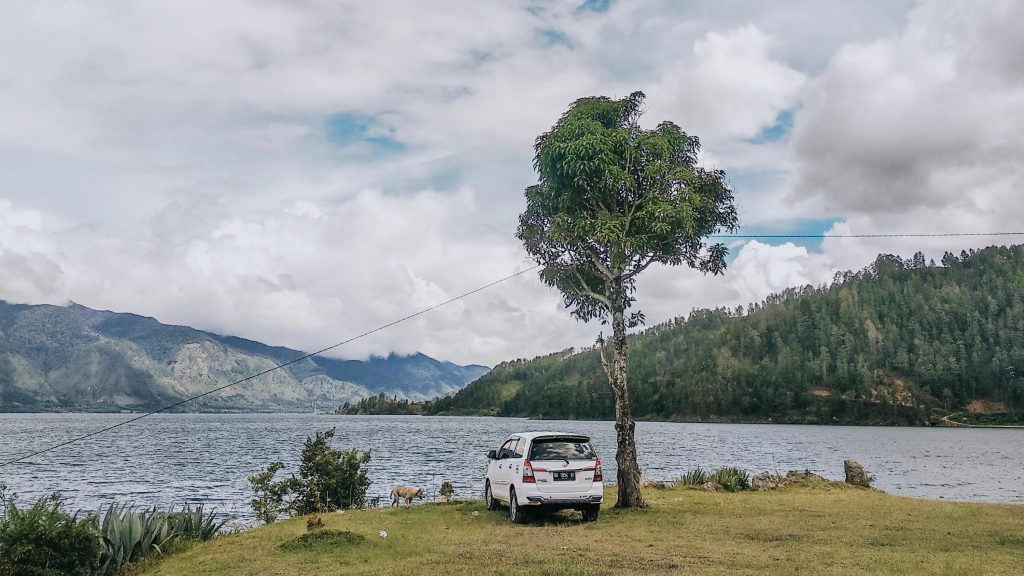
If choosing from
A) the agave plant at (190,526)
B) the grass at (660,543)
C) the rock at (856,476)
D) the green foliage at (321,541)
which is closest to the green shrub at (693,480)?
the rock at (856,476)

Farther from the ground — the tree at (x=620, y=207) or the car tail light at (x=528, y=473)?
the tree at (x=620, y=207)

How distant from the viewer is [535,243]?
25141 mm

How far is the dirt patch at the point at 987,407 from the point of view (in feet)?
635

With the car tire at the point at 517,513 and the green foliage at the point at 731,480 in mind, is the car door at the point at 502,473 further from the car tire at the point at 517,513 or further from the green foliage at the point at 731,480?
the green foliage at the point at 731,480

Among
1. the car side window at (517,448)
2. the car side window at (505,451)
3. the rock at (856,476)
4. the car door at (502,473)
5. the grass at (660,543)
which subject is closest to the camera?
the grass at (660,543)

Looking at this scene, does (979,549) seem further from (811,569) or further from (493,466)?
(493,466)

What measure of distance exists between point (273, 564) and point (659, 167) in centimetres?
1532

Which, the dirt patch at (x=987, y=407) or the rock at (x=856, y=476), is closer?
the rock at (x=856, y=476)

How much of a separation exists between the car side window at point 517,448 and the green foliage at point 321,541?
514cm

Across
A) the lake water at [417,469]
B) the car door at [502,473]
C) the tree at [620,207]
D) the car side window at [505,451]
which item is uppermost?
the tree at [620,207]

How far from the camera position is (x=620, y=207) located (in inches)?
929

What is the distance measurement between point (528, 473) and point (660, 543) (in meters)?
4.38

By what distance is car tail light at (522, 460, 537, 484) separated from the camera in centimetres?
1836

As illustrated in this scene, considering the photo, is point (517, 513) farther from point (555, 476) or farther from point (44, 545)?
point (44, 545)
